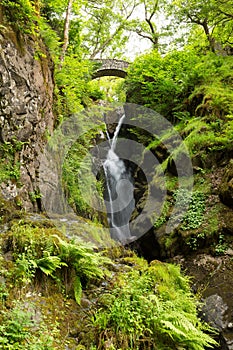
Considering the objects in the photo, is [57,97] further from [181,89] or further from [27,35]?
[181,89]

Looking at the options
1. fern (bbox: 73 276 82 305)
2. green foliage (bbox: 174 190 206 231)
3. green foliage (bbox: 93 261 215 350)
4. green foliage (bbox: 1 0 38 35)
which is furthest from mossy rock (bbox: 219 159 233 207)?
green foliage (bbox: 1 0 38 35)

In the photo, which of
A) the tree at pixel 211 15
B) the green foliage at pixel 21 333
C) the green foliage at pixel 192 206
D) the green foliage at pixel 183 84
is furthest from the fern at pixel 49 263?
the tree at pixel 211 15

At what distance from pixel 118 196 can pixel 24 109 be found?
6.38 m

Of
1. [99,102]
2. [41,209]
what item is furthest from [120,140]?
[41,209]

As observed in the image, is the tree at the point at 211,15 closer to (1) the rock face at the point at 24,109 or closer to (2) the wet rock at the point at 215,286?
(1) the rock face at the point at 24,109

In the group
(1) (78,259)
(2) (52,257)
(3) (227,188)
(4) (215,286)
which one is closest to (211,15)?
(3) (227,188)

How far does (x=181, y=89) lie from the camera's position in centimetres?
1272

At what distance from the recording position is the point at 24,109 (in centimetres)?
678

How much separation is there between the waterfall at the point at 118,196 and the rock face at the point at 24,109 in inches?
169

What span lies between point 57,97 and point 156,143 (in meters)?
4.26

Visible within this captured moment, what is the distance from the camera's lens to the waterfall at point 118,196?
10523 millimetres

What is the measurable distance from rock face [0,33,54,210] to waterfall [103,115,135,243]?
429cm

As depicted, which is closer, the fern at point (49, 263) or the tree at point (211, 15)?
the fern at point (49, 263)

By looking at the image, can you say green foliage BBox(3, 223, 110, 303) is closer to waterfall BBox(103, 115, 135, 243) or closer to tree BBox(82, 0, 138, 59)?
waterfall BBox(103, 115, 135, 243)
